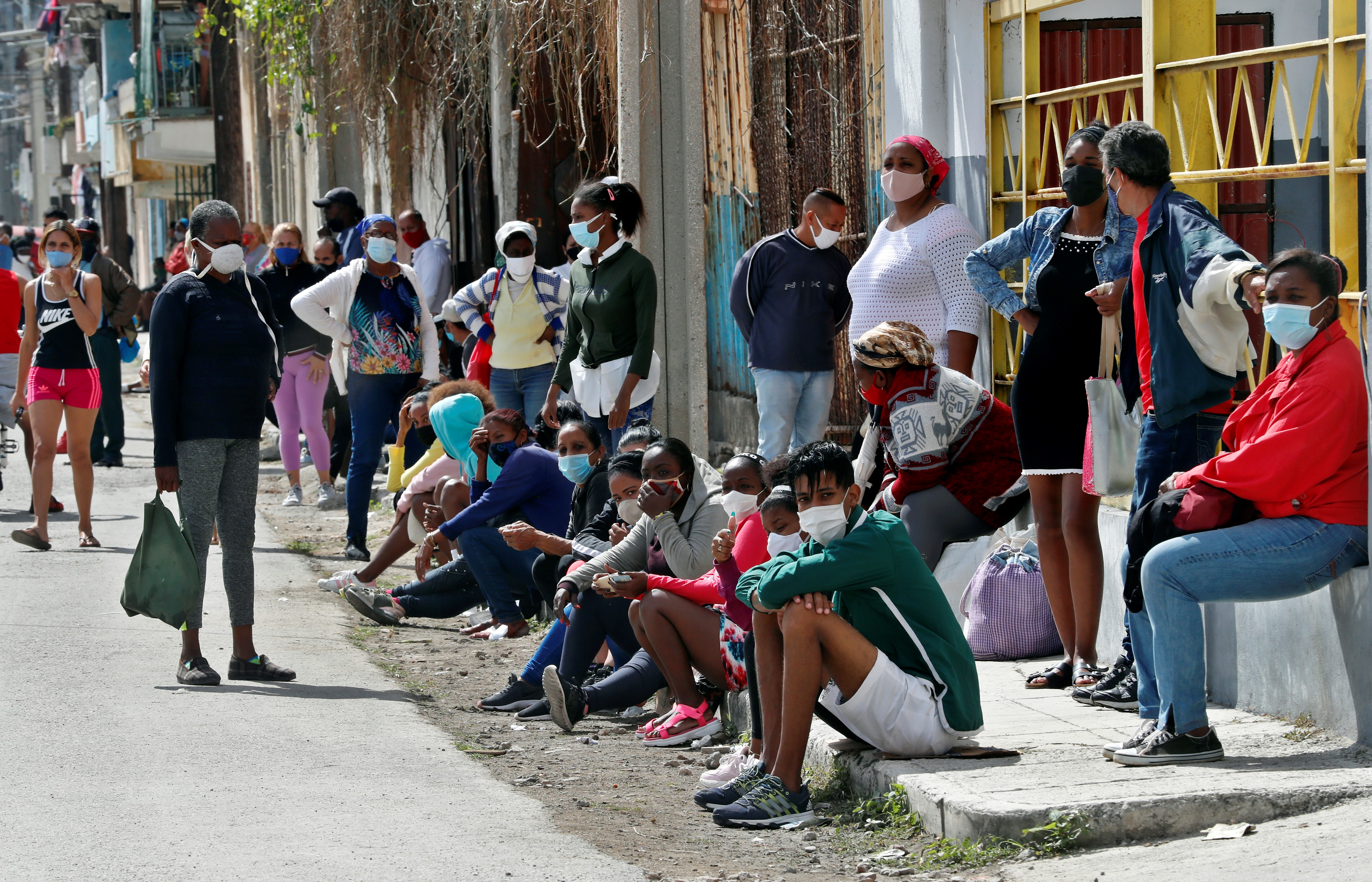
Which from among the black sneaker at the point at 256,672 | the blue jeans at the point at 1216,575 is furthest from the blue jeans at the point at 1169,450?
the black sneaker at the point at 256,672

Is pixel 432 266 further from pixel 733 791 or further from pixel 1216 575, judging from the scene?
pixel 1216 575

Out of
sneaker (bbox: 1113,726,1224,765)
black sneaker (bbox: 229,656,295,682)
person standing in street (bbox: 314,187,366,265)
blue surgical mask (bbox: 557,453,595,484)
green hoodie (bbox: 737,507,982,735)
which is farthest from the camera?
person standing in street (bbox: 314,187,366,265)

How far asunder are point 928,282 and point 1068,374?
1212 mm

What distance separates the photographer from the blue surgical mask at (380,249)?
10.1 m

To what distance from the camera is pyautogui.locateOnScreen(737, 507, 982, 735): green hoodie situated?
4910 mm

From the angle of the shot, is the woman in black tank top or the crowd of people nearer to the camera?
the crowd of people

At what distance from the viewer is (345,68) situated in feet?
48.9

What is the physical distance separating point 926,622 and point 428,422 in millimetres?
4957

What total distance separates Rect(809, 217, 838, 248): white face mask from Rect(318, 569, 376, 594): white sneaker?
9.79 feet

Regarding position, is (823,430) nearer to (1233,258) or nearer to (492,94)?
(1233,258)

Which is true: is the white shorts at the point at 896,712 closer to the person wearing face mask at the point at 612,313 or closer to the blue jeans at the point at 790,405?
the blue jeans at the point at 790,405

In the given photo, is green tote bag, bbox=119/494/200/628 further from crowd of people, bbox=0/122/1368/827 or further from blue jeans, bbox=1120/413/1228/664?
blue jeans, bbox=1120/413/1228/664

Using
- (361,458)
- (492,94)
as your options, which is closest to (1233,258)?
(361,458)

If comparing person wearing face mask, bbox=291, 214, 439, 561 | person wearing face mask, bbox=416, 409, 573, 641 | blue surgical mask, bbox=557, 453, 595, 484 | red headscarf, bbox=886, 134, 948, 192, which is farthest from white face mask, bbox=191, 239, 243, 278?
person wearing face mask, bbox=291, 214, 439, 561
